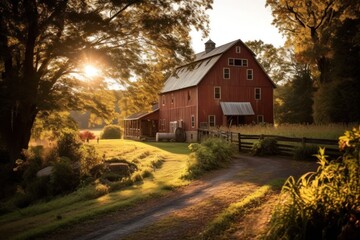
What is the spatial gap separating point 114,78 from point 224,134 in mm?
10609

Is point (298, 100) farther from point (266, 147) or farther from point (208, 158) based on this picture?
point (208, 158)

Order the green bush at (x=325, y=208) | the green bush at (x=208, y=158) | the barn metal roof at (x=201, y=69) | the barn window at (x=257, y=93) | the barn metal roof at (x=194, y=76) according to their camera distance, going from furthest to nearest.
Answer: the barn window at (x=257, y=93) < the barn metal roof at (x=194, y=76) < the barn metal roof at (x=201, y=69) < the green bush at (x=208, y=158) < the green bush at (x=325, y=208)

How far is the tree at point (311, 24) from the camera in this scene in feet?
98.0

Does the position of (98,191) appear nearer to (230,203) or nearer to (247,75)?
(230,203)

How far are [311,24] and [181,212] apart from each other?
31.3 m

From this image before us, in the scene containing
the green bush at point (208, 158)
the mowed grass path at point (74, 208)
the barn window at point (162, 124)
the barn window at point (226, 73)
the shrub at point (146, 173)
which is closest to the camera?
the mowed grass path at point (74, 208)

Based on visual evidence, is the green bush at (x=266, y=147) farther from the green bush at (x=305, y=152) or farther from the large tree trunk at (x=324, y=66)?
the large tree trunk at (x=324, y=66)

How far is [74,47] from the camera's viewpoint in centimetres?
1647

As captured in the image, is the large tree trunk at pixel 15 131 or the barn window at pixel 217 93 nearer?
the large tree trunk at pixel 15 131

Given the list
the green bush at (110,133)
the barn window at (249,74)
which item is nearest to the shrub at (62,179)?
Result: the barn window at (249,74)

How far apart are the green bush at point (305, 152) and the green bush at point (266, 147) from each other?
2.62 m

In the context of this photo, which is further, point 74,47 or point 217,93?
point 217,93

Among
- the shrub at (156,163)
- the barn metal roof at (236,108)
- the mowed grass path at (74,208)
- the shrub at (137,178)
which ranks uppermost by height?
the barn metal roof at (236,108)

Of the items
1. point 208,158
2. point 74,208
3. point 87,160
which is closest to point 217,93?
point 208,158
